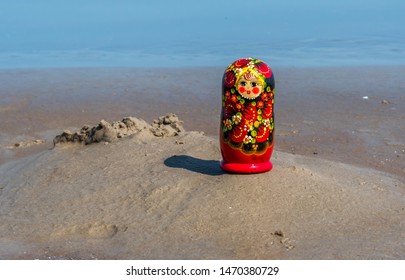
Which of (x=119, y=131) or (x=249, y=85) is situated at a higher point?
(x=249, y=85)

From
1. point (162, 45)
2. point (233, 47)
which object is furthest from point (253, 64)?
point (162, 45)

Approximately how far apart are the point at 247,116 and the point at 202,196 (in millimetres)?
818

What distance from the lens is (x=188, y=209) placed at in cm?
556

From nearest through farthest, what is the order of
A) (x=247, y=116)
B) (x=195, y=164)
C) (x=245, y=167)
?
(x=247, y=116), (x=245, y=167), (x=195, y=164)

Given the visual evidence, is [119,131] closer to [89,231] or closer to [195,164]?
[195,164]

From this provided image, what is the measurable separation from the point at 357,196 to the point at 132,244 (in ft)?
7.16

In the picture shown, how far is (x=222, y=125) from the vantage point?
19.5 ft

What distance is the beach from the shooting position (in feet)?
16.6

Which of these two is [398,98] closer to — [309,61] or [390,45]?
[309,61]

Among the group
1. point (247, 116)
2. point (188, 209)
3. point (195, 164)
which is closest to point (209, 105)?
point (195, 164)

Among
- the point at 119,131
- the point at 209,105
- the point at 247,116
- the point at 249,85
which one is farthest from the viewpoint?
the point at 209,105

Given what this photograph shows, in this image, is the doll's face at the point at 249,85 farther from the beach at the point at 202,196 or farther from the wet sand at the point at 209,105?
the wet sand at the point at 209,105

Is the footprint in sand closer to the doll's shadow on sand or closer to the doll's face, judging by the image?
the doll's shadow on sand

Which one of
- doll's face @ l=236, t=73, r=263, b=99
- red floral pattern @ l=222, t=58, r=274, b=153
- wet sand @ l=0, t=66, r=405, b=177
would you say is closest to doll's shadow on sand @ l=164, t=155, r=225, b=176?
red floral pattern @ l=222, t=58, r=274, b=153
